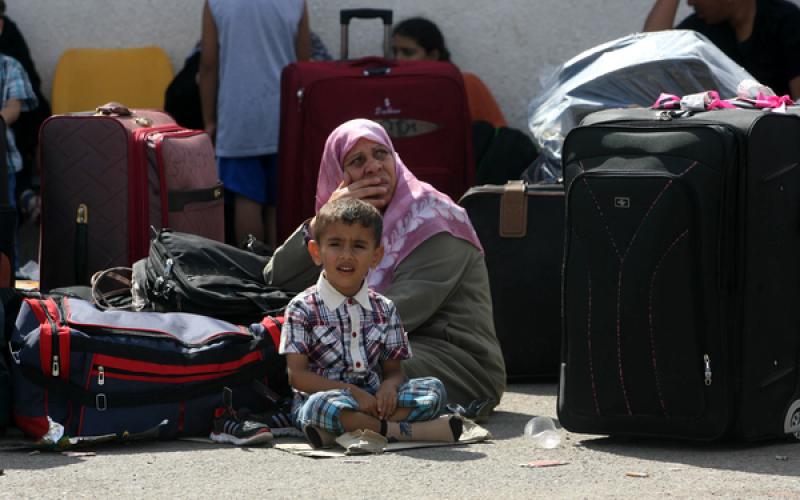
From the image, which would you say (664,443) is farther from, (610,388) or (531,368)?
(531,368)

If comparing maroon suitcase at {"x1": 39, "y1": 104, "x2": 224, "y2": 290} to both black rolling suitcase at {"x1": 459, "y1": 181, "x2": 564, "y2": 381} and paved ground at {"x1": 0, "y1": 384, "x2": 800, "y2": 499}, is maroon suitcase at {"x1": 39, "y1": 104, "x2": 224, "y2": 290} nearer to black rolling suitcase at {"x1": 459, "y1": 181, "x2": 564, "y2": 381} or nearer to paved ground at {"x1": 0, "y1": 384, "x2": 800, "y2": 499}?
black rolling suitcase at {"x1": 459, "y1": 181, "x2": 564, "y2": 381}

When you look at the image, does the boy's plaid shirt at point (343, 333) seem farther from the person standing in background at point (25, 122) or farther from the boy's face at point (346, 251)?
the person standing in background at point (25, 122)

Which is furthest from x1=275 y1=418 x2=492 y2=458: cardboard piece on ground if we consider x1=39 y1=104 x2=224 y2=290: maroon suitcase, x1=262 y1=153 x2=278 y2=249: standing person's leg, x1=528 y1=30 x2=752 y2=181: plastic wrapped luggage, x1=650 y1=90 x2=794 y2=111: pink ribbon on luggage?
x1=262 y1=153 x2=278 y2=249: standing person's leg

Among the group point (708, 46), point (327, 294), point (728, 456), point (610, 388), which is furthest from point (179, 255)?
point (708, 46)

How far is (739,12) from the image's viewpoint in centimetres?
639

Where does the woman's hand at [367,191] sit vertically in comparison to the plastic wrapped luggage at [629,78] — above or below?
below

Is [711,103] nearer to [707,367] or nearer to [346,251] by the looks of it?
[707,367]

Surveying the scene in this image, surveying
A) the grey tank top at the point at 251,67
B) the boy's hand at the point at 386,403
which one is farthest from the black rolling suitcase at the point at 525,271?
the grey tank top at the point at 251,67

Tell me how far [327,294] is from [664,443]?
95 centimetres

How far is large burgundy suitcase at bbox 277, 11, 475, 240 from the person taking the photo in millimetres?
6301

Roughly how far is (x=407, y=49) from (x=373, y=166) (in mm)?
2693

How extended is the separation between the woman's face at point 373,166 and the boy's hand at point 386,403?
0.75 meters

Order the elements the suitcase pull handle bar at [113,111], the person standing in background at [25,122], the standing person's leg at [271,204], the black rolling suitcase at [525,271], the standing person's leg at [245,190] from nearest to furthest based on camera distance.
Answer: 1. the black rolling suitcase at [525,271]
2. the suitcase pull handle bar at [113,111]
3. the standing person's leg at [245,190]
4. the standing person's leg at [271,204]
5. the person standing in background at [25,122]

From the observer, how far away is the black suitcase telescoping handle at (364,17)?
699 centimetres
